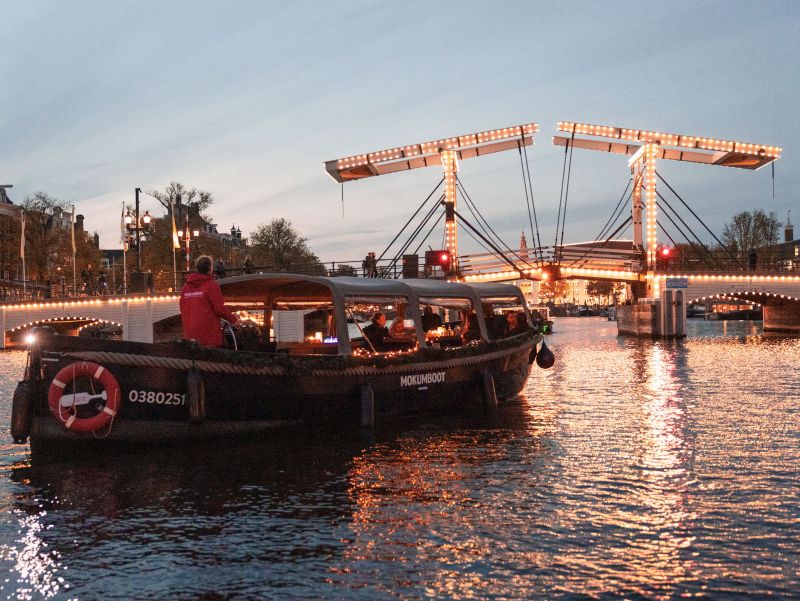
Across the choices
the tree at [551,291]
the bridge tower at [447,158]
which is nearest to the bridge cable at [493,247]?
the bridge tower at [447,158]

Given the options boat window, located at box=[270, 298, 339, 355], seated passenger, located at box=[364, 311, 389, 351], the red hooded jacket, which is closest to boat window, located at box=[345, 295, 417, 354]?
seated passenger, located at box=[364, 311, 389, 351]

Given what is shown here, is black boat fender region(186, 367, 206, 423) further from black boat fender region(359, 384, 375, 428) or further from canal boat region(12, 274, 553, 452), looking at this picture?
black boat fender region(359, 384, 375, 428)

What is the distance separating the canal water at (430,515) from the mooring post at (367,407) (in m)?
0.31

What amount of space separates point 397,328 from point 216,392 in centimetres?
510

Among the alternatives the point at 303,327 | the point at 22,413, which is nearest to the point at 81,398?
the point at 22,413

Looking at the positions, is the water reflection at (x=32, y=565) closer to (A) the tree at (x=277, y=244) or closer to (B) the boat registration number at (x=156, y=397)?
(B) the boat registration number at (x=156, y=397)

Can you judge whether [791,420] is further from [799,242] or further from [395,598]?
[799,242]

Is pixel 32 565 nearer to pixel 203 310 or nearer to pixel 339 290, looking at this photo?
pixel 203 310

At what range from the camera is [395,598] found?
22.0 feet

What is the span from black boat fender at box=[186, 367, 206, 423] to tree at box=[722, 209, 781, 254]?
78739 mm

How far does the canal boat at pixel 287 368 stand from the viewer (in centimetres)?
1183

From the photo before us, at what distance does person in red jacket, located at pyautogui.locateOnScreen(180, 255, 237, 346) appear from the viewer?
42.4 feet

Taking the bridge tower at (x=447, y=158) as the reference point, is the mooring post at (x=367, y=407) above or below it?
below

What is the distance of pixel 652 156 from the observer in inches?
1795
